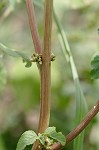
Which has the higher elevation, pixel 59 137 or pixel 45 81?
pixel 45 81

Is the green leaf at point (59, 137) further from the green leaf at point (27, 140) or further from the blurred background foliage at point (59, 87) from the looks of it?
the blurred background foliage at point (59, 87)

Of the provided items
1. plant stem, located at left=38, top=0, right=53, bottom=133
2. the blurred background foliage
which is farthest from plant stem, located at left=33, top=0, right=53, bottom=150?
the blurred background foliage

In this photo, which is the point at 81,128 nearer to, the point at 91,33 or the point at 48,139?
the point at 48,139

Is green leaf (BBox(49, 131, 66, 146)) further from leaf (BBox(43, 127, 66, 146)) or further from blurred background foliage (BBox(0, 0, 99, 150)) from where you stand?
blurred background foliage (BBox(0, 0, 99, 150))

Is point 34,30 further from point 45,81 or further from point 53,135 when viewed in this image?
point 53,135

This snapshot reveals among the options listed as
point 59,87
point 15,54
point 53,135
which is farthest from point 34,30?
point 59,87

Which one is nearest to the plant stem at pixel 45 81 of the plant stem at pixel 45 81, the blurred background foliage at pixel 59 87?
the plant stem at pixel 45 81

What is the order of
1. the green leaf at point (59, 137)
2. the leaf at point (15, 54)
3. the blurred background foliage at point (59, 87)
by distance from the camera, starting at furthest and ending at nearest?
1. the blurred background foliage at point (59, 87)
2. the leaf at point (15, 54)
3. the green leaf at point (59, 137)

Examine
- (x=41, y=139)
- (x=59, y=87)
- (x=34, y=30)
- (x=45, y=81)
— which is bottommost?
(x=41, y=139)

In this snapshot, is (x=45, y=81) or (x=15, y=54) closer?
(x=45, y=81)

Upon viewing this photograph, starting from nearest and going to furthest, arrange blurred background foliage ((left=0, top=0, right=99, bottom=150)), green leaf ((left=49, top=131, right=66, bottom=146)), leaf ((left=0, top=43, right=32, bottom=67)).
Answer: green leaf ((left=49, top=131, right=66, bottom=146)) < leaf ((left=0, top=43, right=32, bottom=67)) < blurred background foliage ((left=0, top=0, right=99, bottom=150))

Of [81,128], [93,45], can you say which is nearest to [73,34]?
[93,45]
